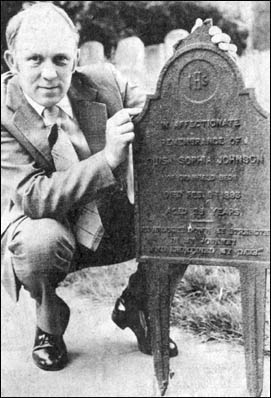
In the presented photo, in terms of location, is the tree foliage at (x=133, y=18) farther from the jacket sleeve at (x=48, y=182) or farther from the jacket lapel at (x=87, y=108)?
the jacket sleeve at (x=48, y=182)

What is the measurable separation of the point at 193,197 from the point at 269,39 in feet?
14.3

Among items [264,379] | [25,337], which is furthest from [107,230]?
[264,379]

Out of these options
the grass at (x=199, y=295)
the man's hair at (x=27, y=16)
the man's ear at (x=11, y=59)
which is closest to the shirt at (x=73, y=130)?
the man's ear at (x=11, y=59)

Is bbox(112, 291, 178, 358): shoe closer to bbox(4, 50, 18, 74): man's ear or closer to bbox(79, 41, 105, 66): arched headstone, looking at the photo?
bbox(4, 50, 18, 74): man's ear

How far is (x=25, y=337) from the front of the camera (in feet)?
11.2

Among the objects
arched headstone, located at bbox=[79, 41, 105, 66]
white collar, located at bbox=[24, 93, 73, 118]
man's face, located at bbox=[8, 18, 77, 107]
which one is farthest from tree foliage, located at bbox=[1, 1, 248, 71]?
man's face, located at bbox=[8, 18, 77, 107]

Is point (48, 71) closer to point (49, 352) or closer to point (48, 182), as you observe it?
point (48, 182)

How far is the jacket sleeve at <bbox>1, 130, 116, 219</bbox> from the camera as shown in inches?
109

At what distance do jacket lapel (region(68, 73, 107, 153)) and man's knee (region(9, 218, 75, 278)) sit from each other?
0.42 meters

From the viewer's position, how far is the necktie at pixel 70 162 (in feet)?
9.46

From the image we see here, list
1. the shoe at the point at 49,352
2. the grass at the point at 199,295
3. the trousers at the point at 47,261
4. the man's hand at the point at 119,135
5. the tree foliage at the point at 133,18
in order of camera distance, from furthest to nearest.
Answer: the tree foliage at the point at 133,18 → the grass at the point at 199,295 → the shoe at the point at 49,352 → the trousers at the point at 47,261 → the man's hand at the point at 119,135

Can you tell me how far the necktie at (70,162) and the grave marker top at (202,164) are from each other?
0.28 meters

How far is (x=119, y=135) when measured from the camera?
2.67 m

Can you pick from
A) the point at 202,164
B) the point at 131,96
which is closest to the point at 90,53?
the point at 131,96
